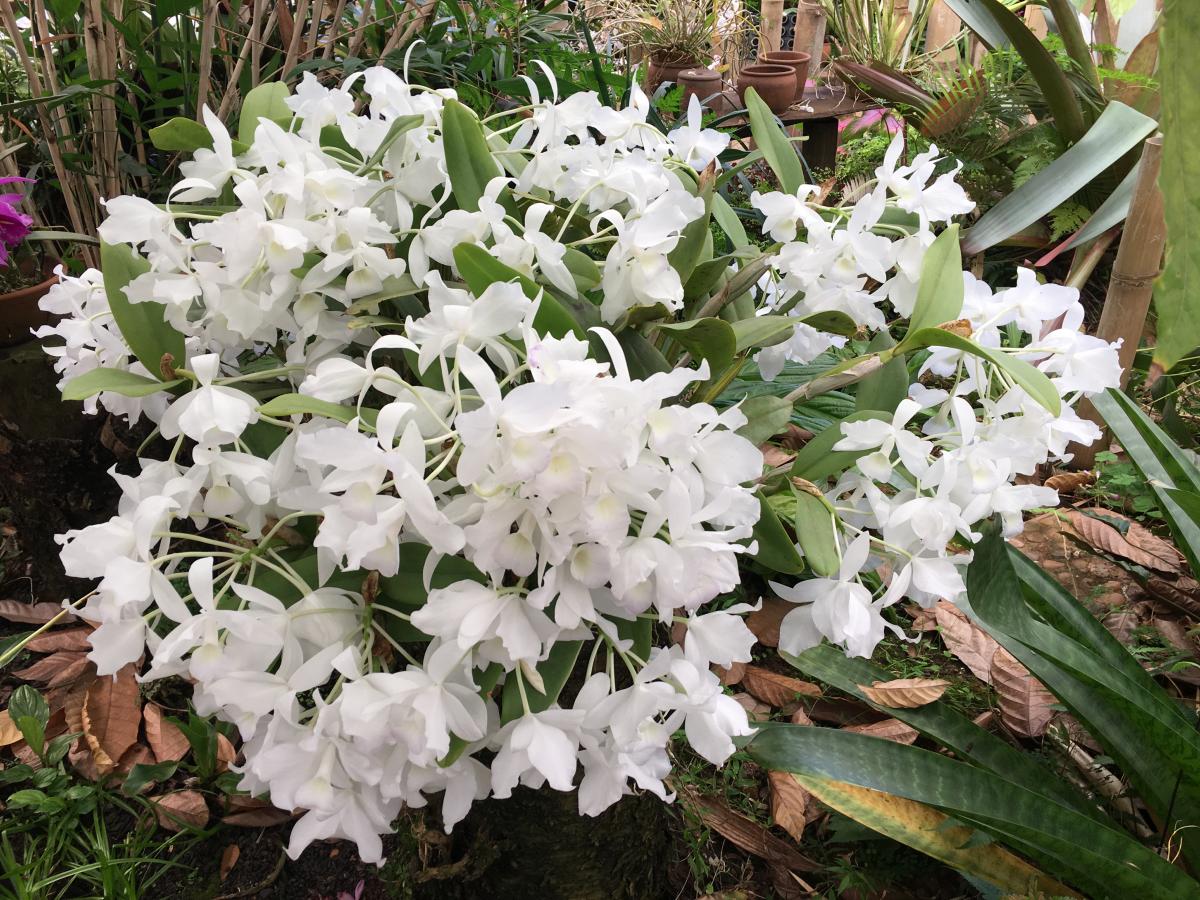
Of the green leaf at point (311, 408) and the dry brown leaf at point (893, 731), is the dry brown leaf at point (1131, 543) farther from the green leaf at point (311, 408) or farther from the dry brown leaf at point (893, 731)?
the green leaf at point (311, 408)

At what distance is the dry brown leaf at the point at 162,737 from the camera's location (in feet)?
4.40

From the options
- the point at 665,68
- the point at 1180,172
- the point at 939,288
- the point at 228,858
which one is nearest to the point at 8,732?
the point at 228,858

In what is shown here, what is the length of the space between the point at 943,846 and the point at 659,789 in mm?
512

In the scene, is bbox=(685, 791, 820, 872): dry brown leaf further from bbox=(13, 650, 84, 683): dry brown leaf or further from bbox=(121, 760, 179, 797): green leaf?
bbox=(13, 650, 84, 683): dry brown leaf

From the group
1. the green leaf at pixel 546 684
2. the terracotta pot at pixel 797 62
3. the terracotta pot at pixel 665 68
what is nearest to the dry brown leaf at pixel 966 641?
the green leaf at pixel 546 684

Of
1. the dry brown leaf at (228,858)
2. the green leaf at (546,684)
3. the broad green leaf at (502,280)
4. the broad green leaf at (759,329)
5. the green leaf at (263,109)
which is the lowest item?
the dry brown leaf at (228,858)

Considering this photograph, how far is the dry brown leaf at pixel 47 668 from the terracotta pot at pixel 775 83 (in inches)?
102

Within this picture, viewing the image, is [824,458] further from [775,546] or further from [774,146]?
[774,146]

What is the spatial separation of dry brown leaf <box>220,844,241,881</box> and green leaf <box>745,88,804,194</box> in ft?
3.46

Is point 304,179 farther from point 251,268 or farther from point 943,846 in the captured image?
point 943,846

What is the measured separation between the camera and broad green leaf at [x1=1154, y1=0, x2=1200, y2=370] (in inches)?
4.4

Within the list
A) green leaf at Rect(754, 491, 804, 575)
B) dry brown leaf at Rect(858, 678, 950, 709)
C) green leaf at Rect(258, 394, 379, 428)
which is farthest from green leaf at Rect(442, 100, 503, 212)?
dry brown leaf at Rect(858, 678, 950, 709)

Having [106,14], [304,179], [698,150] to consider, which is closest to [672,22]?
[106,14]

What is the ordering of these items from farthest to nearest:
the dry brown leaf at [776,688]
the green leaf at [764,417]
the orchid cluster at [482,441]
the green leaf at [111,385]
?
the dry brown leaf at [776,688] → the green leaf at [764,417] → the green leaf at [111,385] → the orchid cluster at [482,441]
